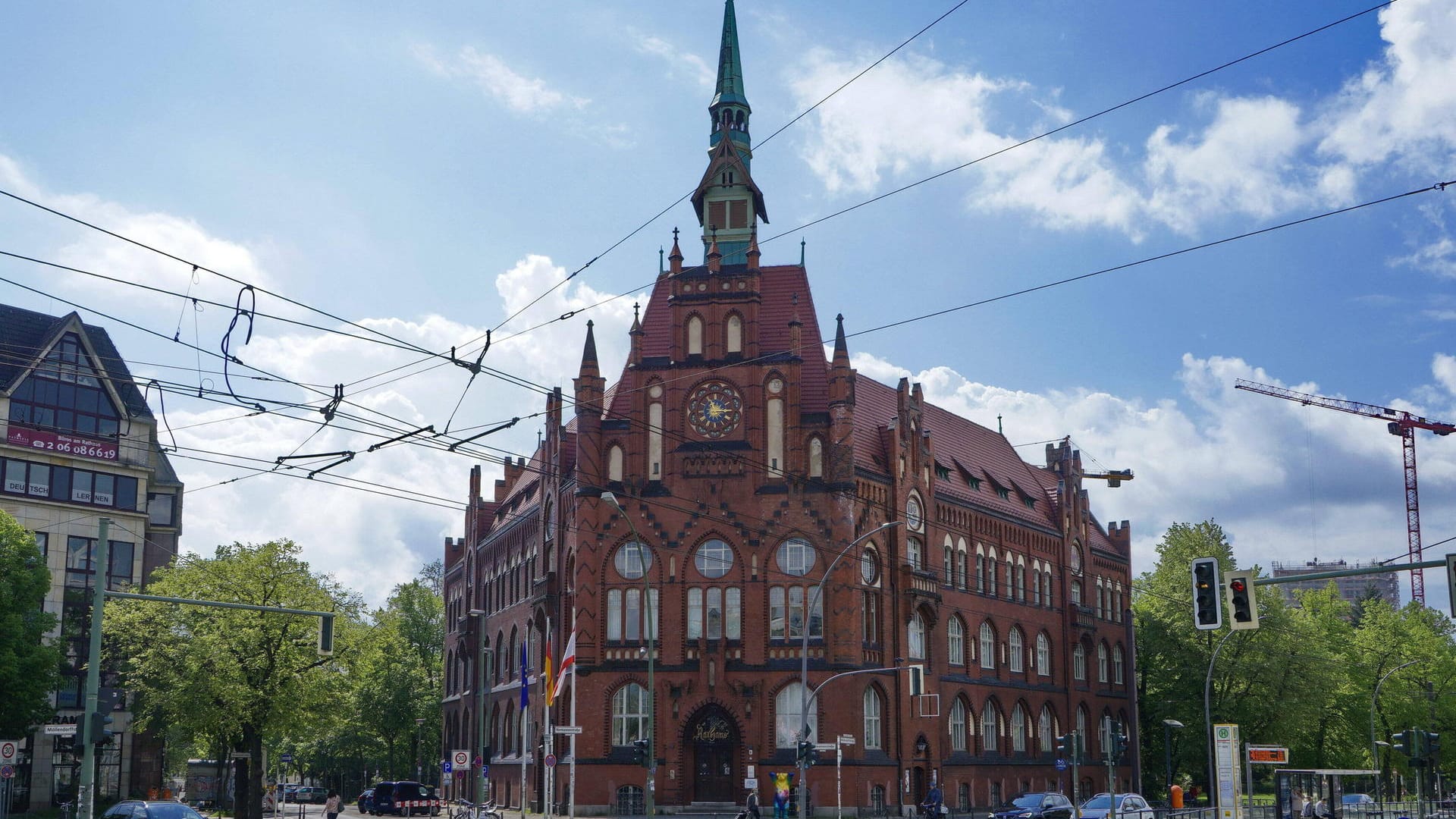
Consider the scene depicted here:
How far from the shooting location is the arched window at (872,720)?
57.9 metres

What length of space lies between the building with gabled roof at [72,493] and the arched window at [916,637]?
35.9 meters

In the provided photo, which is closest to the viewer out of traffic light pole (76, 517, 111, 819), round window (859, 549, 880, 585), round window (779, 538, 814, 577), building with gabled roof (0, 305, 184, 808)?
traffic light pole (76, 517, 111, 819)

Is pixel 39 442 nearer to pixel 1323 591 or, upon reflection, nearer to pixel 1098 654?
pixel 1098 654

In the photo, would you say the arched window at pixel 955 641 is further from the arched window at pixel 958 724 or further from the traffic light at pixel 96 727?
the traffic light at pixel 96 727

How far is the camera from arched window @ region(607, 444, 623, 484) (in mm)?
59750

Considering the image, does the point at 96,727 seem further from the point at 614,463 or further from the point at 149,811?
the point at 614,463

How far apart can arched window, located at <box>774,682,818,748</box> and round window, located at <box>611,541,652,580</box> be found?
7.55m

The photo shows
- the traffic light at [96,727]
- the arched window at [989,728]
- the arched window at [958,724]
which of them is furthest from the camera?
the arched window at [989,728]

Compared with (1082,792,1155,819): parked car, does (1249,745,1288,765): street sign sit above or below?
above

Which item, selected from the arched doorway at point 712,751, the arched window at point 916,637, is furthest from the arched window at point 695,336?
the arched window at point 916,637

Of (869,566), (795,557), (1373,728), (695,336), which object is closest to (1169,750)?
(1373,728)

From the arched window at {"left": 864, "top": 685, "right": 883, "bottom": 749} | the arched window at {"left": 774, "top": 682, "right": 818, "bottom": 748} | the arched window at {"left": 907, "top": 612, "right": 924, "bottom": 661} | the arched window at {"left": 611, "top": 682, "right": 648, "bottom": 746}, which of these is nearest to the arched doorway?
the arched window at {"left": 774, "top": 682, "right": 818, "bottom": 748}

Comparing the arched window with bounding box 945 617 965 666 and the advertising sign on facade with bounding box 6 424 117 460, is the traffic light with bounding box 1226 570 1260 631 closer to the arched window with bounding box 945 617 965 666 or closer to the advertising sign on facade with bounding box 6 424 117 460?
the arched window with bounding box 945 617 965 666

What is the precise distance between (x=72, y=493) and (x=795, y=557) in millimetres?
35835
